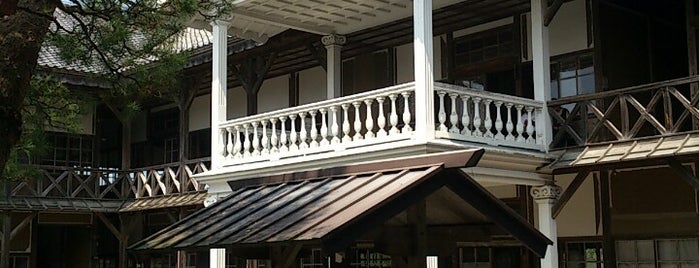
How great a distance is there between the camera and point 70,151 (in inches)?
795

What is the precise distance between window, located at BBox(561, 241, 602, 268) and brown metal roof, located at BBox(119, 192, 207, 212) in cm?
631

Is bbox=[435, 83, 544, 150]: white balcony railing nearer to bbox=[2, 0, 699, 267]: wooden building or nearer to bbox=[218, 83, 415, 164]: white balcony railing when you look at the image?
bbox=[2, 0, 699, 267]: wooden building

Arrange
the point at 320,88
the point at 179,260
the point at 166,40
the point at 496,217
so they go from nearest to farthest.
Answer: the point at 496,217, the point at 166,40, the point at 320,88, the point at 179,260

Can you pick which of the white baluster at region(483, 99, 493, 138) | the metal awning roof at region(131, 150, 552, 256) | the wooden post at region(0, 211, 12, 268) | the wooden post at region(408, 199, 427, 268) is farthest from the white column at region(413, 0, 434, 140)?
the wooden post at region(0, 211, 12, 268)

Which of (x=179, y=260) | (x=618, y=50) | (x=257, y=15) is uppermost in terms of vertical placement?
(x=257, y=15)

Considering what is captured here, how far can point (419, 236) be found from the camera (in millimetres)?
6074

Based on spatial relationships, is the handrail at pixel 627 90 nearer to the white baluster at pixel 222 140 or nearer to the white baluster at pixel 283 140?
the white baluster at pixel 283 140

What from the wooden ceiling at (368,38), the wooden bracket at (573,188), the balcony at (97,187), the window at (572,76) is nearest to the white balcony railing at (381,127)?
the wooden bracket at (573,188)

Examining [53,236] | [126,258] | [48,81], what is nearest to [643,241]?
[48,81]

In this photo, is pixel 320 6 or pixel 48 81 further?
pixel 320 6

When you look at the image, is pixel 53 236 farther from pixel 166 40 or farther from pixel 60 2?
pixel 60 2

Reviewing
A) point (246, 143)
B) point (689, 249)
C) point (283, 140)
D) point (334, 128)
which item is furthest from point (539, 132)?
point (246, 143)

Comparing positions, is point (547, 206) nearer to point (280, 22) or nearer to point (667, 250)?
point (667, 250)

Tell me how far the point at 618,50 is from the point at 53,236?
14.8 meters
